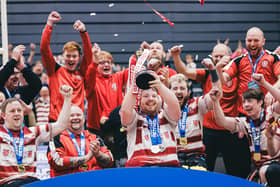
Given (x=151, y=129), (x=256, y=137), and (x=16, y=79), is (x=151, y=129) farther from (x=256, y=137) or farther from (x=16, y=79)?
(x=16, y=79)

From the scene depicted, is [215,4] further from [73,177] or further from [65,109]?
[73,177]

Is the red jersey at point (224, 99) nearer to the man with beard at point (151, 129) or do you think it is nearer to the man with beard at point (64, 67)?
the man with beard at point (64, 67)

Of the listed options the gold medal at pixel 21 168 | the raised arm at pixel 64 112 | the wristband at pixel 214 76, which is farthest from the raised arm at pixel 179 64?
the gold medal at pixel 21 168

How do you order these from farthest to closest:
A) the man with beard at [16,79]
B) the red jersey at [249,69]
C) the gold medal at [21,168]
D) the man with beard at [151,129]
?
the red jersey at [249,69], the man with beard at [16,79], the gold medal at [21,168], the man with beard at [151,129]

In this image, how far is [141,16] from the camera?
880 centimetres

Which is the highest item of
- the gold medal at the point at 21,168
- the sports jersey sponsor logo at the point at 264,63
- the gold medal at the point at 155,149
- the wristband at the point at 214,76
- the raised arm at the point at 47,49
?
the raised arm at the point at 47,49

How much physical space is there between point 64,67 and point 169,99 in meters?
1.55

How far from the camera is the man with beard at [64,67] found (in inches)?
180

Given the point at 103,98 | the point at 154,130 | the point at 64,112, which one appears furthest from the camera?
the point at 103,98

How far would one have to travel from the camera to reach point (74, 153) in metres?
4.03

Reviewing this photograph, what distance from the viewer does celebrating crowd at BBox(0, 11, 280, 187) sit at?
3514 mm

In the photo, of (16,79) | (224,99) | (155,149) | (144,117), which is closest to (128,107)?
(144,117)

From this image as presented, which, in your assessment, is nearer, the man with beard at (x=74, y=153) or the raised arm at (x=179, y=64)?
the man with beard at (x=74, y=153)

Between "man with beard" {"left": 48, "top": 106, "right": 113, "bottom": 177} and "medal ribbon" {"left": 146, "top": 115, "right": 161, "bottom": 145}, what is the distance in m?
0.56
